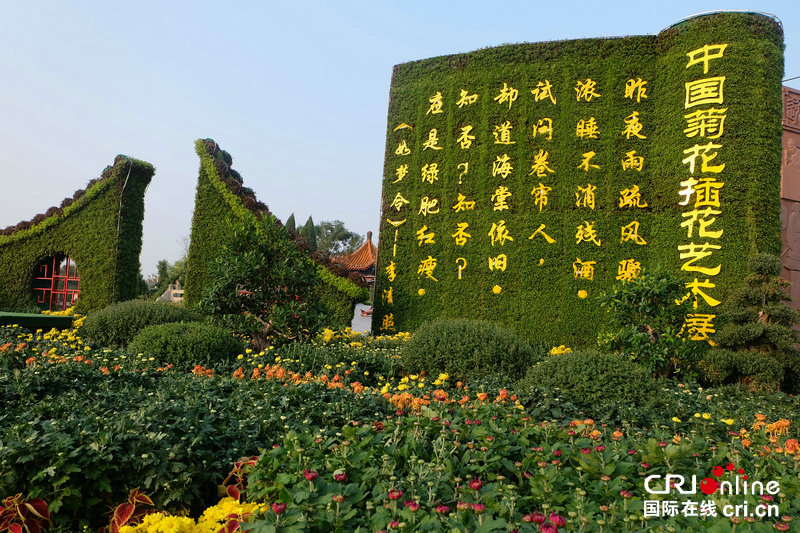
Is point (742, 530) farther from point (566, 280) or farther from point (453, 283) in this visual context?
point (453, 283)

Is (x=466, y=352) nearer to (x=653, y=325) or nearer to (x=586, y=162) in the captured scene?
(x=653, y=325)

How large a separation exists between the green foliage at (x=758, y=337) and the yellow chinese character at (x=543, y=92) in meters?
4.21

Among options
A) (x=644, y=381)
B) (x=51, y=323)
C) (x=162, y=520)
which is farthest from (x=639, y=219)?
(x=51, y=323)

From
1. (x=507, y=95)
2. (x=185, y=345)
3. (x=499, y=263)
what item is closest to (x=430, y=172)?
(x=507, y=95)

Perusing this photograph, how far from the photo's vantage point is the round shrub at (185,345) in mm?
5672

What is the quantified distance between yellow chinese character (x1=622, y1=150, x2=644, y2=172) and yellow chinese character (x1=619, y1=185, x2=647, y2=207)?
1.07ft

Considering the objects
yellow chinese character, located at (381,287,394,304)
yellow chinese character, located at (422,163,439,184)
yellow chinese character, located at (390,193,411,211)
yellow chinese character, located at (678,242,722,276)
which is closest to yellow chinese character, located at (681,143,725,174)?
yellow chinese character, located at (678,242,722,276)

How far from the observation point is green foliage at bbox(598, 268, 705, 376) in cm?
629

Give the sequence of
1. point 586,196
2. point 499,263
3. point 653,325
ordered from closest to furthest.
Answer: point 653,325, point 586,196, point 499,263

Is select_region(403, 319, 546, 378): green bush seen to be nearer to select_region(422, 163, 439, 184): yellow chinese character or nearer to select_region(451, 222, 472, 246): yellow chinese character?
select_region(451, 222, 472, 246): yellow chinese character

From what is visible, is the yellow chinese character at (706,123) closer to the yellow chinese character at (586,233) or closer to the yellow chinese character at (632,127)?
the yellow chinese character at (632,127)

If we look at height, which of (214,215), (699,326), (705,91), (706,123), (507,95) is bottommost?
(699,326)

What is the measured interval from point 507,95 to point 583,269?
3464 mm

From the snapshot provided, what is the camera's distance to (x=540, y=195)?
9000 mm
